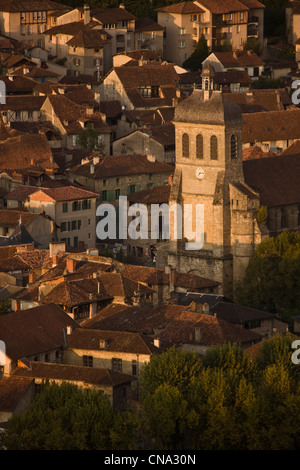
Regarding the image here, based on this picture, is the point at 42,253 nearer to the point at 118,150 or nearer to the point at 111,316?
the point at 111,316

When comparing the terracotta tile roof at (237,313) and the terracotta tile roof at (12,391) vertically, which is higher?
the terracotta tile roof at (12,391)

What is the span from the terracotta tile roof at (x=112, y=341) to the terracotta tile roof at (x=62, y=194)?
35.1 metres

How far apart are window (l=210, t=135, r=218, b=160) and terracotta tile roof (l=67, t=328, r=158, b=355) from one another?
2834 centimetres

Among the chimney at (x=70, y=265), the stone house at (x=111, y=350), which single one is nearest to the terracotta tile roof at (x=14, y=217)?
the chimney at (x=70, y=265)

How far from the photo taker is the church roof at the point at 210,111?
468 feet

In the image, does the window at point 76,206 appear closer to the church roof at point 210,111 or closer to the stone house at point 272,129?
the church roof at point 210,111

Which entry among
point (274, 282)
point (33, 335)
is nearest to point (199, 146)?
point (274, 282)

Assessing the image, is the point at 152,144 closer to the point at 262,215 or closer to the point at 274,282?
the point at 262,215

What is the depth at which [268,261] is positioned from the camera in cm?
13700

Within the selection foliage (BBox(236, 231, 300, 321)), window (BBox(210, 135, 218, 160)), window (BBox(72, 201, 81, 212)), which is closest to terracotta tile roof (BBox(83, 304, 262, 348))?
foliage (BBox(236, 231, 300, 321))

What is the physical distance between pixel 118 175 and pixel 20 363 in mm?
53143

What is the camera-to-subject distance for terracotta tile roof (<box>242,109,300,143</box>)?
182m

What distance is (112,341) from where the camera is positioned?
116438 millimetres
